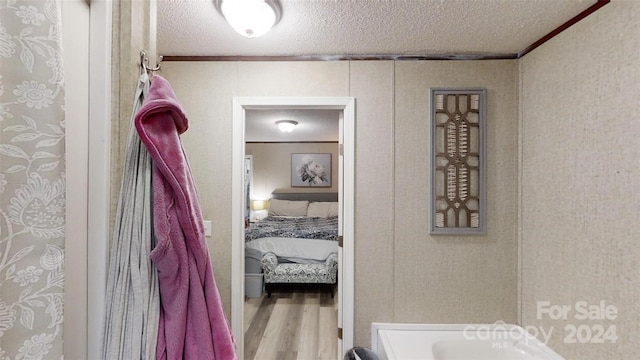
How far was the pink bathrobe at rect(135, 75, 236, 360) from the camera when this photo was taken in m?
0.77

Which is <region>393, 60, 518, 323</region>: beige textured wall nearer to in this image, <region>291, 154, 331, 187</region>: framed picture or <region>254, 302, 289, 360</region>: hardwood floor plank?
<region>254, 302, 289, 360</region>: hardwood floor plank

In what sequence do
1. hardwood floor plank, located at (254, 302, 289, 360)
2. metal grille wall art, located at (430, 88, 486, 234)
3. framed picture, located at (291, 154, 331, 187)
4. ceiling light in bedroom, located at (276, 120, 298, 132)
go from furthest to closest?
1. framed picture, located at (291, 154, 331, 187)
2. ceiling light in bedroom, located at (276, 120, 298, 132)
3. hardwood floor plank, located at (254, 302, 289, 360)
4. metal grille wall art, located at (430, 88, 486, 234)

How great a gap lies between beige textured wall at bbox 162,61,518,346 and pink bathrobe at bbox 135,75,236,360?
1.26 meters

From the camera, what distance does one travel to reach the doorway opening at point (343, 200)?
6.76ft

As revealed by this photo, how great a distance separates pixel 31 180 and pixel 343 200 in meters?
1.73

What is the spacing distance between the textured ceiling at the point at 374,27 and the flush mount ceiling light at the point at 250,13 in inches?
2.6

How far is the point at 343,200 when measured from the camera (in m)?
2.11

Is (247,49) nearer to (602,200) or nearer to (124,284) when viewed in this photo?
(124,284)

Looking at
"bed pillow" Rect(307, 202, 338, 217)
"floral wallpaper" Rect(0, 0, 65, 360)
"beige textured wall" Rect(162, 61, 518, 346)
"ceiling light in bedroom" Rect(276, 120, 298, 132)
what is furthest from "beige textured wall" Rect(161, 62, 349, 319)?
"bed pillow" Rect(307, 202, 338, 217)

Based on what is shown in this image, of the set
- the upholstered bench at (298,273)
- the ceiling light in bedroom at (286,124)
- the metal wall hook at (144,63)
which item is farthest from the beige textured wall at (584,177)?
the ceiling light in bedroom at (286,124)

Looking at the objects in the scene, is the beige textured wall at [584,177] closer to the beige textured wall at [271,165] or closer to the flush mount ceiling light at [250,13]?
the flush mount ceiling light at [250,13]

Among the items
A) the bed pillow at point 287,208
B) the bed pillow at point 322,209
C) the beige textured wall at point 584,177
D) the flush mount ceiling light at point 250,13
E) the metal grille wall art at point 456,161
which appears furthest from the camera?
the bed pillow at point 287,208

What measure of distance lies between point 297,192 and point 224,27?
16.0ft

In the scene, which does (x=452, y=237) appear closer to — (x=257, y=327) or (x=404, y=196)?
(x=404, y=196)
